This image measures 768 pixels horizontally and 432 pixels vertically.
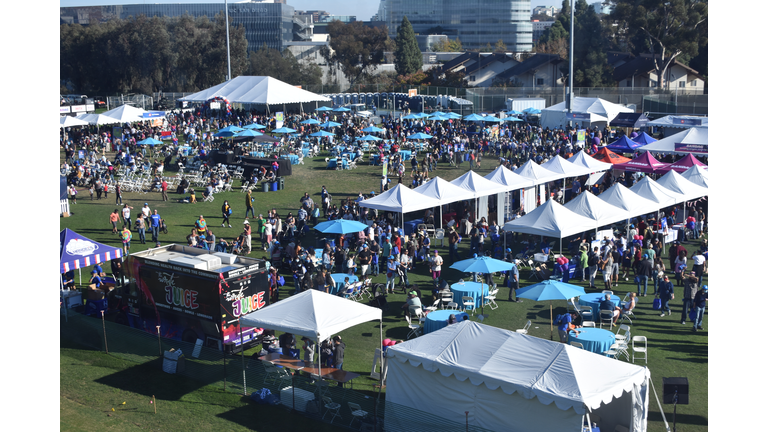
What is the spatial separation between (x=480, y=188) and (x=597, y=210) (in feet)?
16.1

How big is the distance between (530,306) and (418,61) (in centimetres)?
8157

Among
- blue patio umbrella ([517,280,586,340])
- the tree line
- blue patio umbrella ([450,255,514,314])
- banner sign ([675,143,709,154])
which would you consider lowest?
blue patio umbrella ([517,280,586,340])

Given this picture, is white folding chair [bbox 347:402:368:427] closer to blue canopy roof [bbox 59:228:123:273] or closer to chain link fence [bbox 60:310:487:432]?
chain link fence [bbox 60:310:487:432]

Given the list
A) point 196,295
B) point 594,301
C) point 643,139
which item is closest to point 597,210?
point 594,301

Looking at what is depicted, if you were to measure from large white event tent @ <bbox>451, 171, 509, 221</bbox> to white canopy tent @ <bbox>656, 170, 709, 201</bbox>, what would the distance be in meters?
5.87

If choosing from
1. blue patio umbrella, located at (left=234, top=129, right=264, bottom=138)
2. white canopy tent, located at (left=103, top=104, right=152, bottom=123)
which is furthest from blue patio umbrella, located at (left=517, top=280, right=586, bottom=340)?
white canopy tent, located at (left=103, top=104, right=152, bottom=123)

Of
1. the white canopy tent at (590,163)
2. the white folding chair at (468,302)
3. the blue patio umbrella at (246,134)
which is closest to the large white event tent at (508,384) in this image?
the white folding chair at (468,302)

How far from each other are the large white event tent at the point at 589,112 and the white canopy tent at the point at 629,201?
26.8m

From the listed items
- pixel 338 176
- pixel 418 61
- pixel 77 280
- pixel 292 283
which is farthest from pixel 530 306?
pixel 418 61

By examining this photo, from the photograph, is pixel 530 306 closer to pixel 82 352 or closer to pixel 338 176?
pixel 82 352

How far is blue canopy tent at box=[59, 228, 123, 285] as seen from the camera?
17328 mm

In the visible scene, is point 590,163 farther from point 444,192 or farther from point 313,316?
point 313,316

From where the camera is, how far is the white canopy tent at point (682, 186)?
24578 mm

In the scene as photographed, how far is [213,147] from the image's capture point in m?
43.8
